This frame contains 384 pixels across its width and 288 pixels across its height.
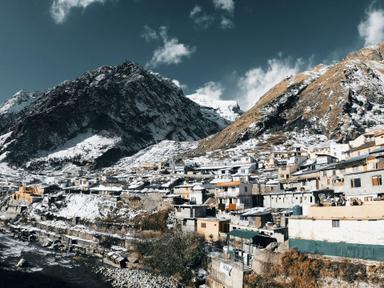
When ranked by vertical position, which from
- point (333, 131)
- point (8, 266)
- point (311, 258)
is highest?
point (333, 131)

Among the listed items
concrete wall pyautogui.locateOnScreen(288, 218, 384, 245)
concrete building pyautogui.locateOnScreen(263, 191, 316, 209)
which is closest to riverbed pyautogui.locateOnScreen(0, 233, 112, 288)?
concrete wall pyautogui.locateOnScreen(288, 218, 384, 245)

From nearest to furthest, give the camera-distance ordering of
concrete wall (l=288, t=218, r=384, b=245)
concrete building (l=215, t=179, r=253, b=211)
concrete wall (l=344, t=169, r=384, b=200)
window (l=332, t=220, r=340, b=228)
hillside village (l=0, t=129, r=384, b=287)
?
1. concrete wall (l=288, t=218, r=384, b=245)
2. window (l=332, t=220, r=340, b=228)
3. hillside village (l=0, t=129, r=384, b=287)
4. concrete wall (l=344, t=169, r=384, b=200)
5. concrete building (l=215, t=179, r=253, b=211)

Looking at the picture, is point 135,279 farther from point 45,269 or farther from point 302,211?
point 302,211

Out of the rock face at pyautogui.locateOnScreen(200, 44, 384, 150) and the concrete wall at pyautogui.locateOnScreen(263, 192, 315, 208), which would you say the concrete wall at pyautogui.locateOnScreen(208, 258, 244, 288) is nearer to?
the concrete wall at pyautogui.locateOnScreen(263, 192, 315, 208)

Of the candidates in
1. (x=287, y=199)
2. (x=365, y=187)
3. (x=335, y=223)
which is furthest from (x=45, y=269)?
(x=365, y=187)

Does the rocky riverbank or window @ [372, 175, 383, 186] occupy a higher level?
window @ [372, 175, 383, 186]

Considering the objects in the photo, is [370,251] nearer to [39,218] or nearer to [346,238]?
[346,238]

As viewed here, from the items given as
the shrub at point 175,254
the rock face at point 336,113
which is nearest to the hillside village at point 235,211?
the shrub at point 175,254

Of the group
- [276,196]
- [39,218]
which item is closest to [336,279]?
[276,196]
